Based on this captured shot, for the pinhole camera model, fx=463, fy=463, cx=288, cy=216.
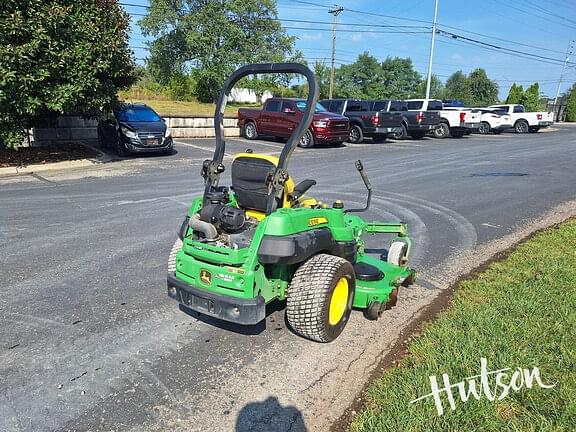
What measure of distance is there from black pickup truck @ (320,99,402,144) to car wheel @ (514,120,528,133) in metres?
14.3

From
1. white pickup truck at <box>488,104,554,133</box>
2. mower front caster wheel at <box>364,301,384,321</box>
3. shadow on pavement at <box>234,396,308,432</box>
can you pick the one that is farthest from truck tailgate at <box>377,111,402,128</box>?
shadow on pavement at <box>234,396,308,432</box>

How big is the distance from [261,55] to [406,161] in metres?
33.6

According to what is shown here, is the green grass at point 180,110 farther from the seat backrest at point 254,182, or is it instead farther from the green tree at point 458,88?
the green tree at point 458,88

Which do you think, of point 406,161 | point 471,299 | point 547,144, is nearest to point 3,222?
point 471,299

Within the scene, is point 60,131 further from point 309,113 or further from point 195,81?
point 195,81

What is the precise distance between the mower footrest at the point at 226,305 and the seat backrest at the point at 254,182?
2.73 ft

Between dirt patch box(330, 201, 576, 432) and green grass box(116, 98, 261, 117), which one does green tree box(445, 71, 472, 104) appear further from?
dirt patch box(330, 201, 576, 432)

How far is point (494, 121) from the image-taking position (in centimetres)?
3003

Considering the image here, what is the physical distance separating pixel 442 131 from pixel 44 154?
20412mm

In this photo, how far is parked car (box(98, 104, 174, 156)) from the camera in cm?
1477

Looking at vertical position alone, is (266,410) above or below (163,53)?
below

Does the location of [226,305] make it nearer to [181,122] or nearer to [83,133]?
[83,133]

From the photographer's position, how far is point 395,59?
3659 inches

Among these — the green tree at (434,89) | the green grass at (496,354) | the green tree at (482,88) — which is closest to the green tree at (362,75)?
the green tree at (434,89)
